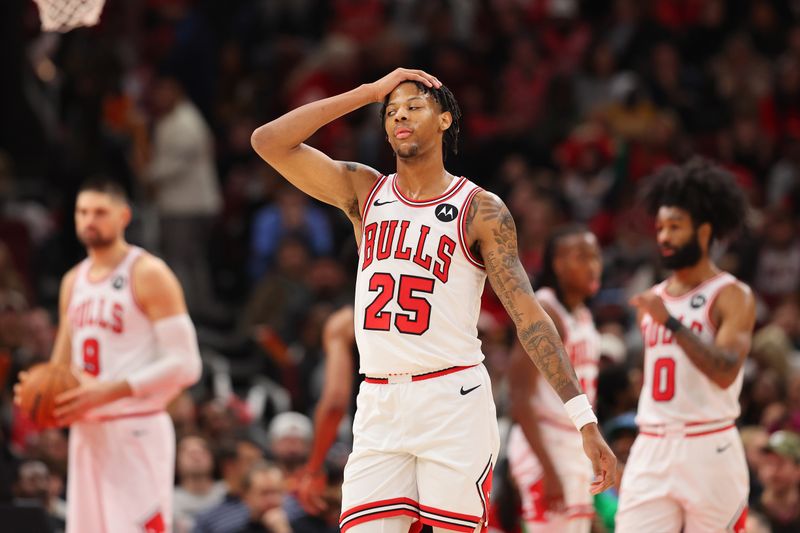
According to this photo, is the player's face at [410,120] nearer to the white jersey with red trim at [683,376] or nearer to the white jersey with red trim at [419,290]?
the white jersey with red trim at [419,290]

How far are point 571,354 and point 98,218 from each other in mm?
3042

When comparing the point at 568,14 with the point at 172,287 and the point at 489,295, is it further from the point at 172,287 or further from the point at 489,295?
the point at 172,287

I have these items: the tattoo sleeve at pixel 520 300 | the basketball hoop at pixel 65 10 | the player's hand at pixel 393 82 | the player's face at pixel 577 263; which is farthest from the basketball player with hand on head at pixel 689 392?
the basketball hoop at pixel 65 10

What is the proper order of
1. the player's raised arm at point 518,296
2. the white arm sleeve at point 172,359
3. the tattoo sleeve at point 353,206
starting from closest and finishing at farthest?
the player's raised arm at point 518,296 < the tattoo sleeve at point 353,206 < the white arm sleeve at point 172,359

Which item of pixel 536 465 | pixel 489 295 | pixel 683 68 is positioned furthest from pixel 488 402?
pixel 683 68

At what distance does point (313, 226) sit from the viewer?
14641 millimetres

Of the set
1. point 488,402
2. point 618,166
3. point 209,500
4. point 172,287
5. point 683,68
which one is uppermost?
point 683,68

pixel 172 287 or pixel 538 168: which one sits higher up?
pixel 538 168

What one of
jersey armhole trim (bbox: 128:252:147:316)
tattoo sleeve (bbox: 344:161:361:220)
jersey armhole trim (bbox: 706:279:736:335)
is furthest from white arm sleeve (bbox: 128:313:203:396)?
jersey armhole trim (bbox: 706:279:736:335)

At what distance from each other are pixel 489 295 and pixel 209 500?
4.05 metres

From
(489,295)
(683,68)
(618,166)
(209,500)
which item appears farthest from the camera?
(683,68)

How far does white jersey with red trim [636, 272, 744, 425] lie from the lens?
7.76 metres

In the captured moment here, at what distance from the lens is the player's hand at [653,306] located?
7.64 meters

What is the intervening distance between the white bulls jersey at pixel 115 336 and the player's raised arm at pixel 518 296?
2.95 meters
